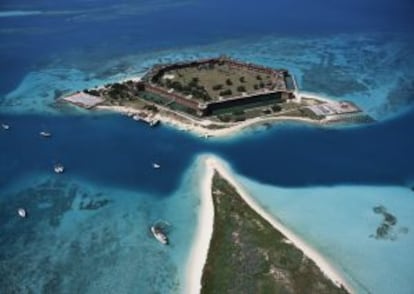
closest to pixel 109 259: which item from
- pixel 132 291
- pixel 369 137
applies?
pixel 132 291

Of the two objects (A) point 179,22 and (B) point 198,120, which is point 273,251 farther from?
(A) point 179,22

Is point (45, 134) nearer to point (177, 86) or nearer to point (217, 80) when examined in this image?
point (177, 86)

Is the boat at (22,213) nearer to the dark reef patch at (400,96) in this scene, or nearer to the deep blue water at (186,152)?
the deep blue water at (186,152)

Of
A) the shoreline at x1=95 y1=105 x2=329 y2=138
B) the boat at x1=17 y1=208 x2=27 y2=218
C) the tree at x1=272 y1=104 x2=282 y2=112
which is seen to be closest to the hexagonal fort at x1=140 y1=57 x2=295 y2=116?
the tree at x1=272 y1=104 x2=282 y2=112

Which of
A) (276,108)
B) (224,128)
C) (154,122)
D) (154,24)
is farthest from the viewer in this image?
(154,24)

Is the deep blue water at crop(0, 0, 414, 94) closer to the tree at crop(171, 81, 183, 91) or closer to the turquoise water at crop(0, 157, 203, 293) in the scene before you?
the tree at crop(171, 81, 183, 91)

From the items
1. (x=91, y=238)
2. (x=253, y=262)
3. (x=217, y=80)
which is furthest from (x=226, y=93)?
(x=253, y=262)
